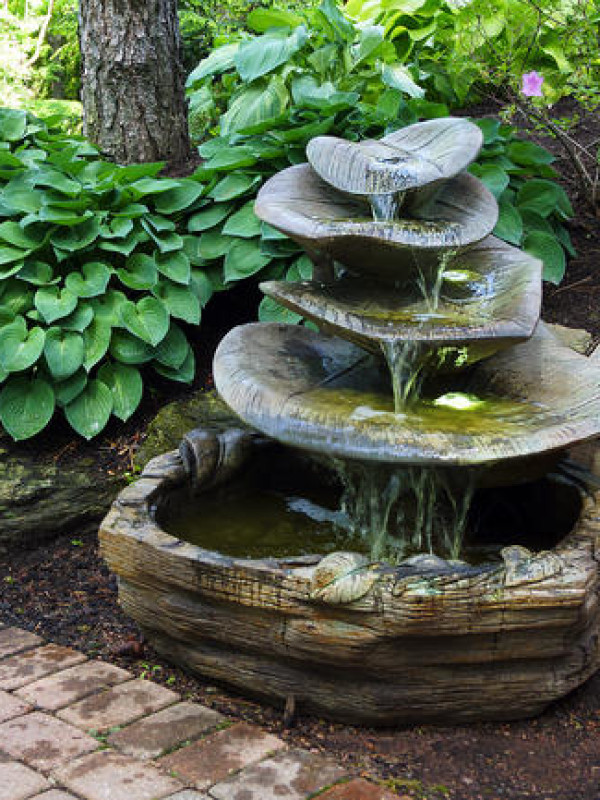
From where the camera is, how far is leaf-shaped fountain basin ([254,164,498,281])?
305cm

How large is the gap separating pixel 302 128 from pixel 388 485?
2.15 metres

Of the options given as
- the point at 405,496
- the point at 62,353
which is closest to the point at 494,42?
the point at 62,353

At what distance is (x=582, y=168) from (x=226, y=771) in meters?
3.60

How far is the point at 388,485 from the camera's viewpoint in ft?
11.0

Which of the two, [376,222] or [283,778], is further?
[376,222]

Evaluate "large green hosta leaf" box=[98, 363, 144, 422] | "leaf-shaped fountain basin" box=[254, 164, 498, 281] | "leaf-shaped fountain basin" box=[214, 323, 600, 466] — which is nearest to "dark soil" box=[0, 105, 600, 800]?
"large green hosta leaf" box=[98, 363, 144, 422]

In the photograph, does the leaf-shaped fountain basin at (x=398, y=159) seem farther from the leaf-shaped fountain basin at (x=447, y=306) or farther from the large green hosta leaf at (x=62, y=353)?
the large green hosta leaf at (x=62, y=353)

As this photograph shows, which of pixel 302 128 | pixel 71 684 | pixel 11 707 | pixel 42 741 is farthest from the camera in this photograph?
pixel 302 128

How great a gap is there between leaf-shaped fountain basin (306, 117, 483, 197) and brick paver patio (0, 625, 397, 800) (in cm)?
167

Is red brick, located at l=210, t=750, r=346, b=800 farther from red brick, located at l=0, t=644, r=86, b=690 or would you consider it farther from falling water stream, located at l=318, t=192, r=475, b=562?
red brick, located at l=0, t=644, r=86, b=690

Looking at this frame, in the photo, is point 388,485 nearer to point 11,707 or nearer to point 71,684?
point 71,684

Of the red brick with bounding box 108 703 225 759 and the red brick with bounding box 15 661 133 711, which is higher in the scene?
the red brick with bounding box 108 703 225 759

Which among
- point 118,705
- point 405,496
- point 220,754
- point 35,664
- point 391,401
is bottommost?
point 35,664

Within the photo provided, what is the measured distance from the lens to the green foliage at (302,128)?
4.84m
